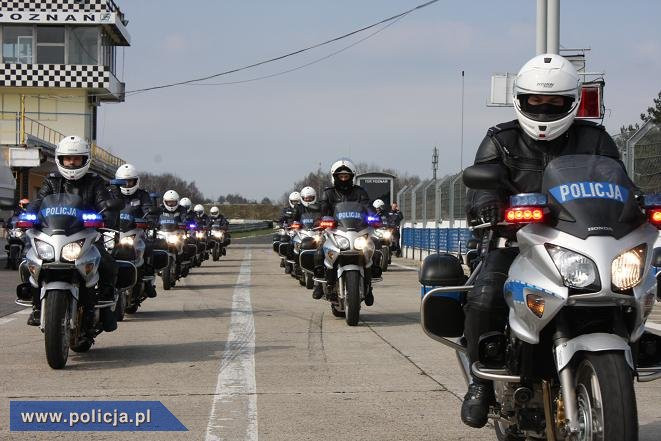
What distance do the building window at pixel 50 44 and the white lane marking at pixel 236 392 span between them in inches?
1889

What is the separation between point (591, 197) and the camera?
418 cm

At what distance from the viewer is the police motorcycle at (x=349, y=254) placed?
11867 millimetres

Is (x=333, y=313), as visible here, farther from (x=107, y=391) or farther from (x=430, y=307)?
(x=430, y=307)

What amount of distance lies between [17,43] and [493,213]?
5608cm

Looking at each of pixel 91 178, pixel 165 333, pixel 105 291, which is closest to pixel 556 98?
pixel 105 291

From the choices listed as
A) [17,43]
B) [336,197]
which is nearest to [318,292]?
[336,197]

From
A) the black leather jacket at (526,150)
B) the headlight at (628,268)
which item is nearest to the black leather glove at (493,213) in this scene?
the black leather jacket at (526,150)

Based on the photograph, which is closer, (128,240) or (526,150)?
(526,150)

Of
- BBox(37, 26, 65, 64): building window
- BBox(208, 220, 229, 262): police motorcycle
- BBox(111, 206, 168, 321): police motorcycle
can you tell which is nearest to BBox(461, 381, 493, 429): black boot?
BBox(111, 206, 168, 321): police motorcycle

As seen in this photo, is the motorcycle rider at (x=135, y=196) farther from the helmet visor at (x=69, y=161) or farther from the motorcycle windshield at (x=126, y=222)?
the helmet visor at (x=69, y=161)

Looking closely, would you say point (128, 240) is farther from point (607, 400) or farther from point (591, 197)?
point (607, 400)

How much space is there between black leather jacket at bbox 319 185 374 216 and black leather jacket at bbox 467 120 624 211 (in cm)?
824

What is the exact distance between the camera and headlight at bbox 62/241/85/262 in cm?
844

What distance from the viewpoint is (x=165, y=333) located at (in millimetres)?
11125
